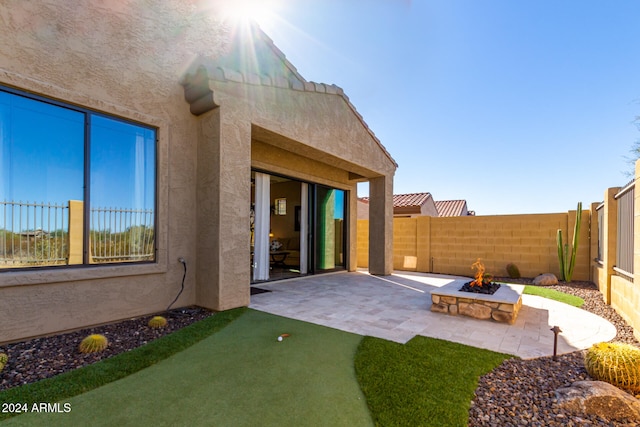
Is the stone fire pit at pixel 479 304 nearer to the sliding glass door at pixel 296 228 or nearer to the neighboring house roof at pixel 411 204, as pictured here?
the sliding glass door at pixel 296 228

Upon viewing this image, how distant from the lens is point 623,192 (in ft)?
17.6

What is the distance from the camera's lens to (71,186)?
171 inches

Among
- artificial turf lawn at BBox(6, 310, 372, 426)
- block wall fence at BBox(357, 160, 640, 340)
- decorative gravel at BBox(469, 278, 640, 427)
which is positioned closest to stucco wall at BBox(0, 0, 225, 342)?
artificial turf lawn at BBox(6, 310, 372, 426)

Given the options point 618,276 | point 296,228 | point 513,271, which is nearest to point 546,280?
point 513,271

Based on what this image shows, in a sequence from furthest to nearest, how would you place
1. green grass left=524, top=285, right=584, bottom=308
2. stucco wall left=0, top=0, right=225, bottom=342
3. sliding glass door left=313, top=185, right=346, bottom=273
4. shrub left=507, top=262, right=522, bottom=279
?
1. sliding glass door left=313, top=185, right=346, bottom=273
2. shrub left=507, top=262, right=522, bottom=279
3. green grass left=524, top=285, right=584, bottom=308
4. stucco wall left=0, top=0, right=225, bottom=342

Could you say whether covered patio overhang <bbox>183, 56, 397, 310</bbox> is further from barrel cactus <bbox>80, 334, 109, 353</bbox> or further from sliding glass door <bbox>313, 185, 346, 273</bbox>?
sliding glass door <bbox>313, 185, 346, 273</bbox>

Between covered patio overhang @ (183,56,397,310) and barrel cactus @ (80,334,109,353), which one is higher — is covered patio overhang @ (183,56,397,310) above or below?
above

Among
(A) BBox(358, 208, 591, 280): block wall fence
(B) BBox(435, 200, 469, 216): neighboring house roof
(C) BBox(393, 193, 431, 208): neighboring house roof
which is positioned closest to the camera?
(A) BBox(358, 208, 591, 280): block wall fence

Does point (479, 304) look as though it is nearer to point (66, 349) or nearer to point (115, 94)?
point (66, 349)

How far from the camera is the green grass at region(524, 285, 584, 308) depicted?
6.47 m

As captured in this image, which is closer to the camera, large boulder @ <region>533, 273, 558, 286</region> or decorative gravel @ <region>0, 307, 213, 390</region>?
decorative gravel @ <region>0, 307, 213, 390</region>

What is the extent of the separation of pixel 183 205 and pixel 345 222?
6758mm

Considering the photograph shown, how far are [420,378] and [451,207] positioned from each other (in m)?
27.2

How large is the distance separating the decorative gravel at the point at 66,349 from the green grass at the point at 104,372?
0.21 meters
